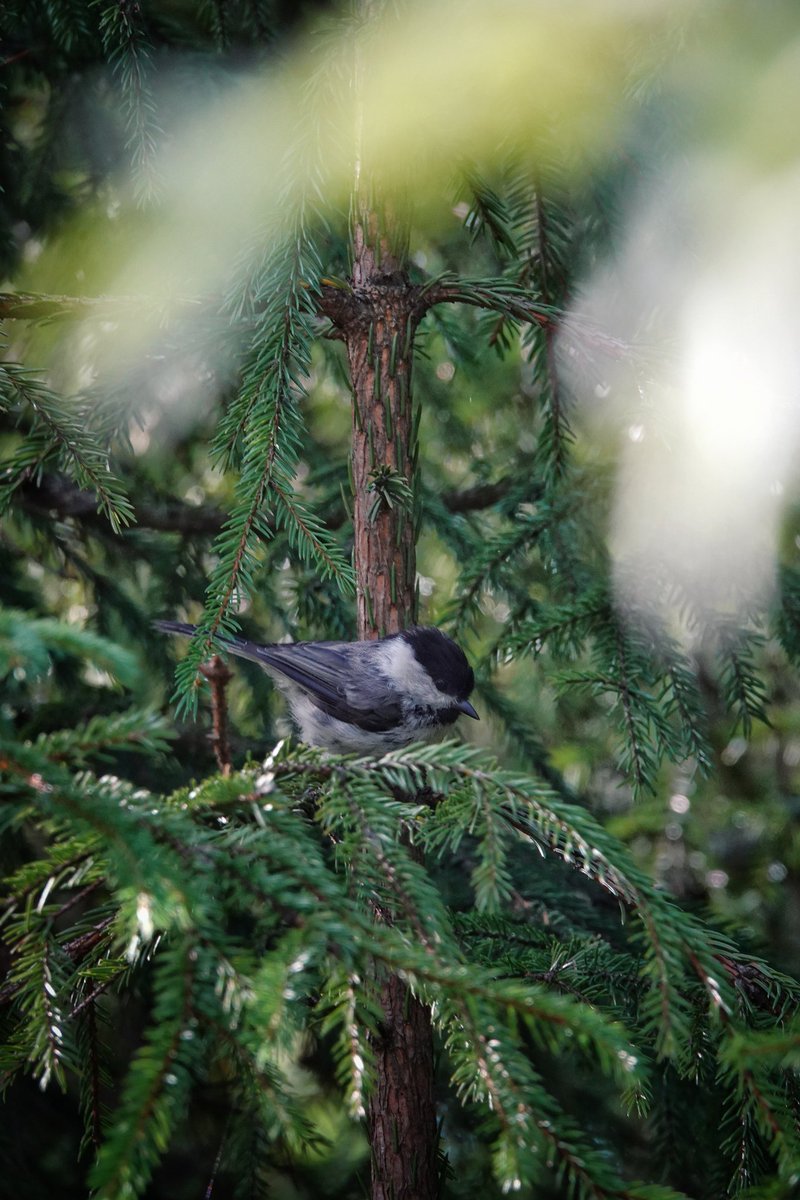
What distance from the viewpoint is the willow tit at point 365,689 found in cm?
261

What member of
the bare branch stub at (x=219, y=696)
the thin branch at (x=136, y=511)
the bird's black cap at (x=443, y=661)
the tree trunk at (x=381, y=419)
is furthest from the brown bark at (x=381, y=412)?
the thin branch at (x=136, y=511)

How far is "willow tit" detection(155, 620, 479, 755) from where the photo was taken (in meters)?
2.61

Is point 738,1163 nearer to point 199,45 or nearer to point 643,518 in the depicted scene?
point 643,518

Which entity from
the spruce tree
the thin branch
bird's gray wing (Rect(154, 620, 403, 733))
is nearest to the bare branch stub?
the spruce tree

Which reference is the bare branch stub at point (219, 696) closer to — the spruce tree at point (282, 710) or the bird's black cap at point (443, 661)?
the spruce tree at point (282, 710)

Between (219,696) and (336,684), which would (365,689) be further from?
(219,696)

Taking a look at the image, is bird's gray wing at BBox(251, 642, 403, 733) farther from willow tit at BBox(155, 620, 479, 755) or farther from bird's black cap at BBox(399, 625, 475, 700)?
bird's black cap at BBox(399, 625, 475, 700)

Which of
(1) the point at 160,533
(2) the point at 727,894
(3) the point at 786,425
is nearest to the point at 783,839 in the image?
(2) the point at 727,894

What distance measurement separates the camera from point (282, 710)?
145 inches

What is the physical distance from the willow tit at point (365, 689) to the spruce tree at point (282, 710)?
0.15 meters

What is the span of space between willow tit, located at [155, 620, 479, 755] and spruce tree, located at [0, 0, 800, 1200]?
6.0 inches

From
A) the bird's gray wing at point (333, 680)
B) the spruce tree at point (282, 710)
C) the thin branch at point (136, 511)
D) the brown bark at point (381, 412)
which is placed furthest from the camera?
the thin branch at point (136, 511)

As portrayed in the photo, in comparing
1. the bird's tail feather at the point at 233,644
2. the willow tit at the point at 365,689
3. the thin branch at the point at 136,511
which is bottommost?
the willow tit at the point at 365,689

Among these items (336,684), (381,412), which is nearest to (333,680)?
(336,684)
